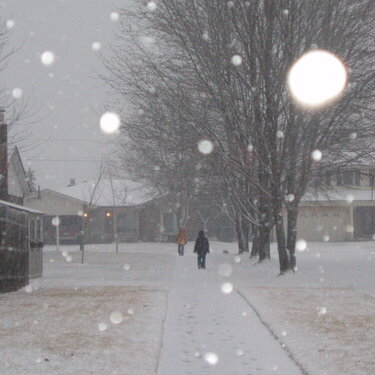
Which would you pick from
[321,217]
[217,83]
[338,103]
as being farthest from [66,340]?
[321,217]

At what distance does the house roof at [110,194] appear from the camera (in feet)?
181

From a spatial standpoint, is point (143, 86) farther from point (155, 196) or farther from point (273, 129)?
point (155, 196)

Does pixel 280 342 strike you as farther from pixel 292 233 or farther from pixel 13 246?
pixel 292 233

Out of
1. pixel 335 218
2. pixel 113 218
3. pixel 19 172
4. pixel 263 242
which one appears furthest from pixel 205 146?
pixel 113 218

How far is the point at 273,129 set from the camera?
20406mm

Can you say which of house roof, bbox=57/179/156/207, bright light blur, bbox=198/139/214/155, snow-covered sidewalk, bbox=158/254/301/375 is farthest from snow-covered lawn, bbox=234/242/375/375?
house roof, bbox=57/179/156/207

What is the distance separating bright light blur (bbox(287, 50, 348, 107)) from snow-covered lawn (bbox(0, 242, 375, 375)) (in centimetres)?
523

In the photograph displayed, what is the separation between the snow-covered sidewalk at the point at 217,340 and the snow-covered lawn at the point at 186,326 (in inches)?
0.6

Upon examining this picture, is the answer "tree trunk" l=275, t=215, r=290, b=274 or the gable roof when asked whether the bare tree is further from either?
the gable roof

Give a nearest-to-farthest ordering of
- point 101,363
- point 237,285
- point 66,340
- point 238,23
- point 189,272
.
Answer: point 101,363, point 66,340, point 237,285, point 238,23, point 189,272

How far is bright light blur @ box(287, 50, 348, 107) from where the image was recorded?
19016mm

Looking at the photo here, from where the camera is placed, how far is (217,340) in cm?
955

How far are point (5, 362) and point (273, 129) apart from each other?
45.1 feet

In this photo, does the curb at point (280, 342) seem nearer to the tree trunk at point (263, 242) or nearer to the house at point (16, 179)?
the tree trunk at point (263, 242)
